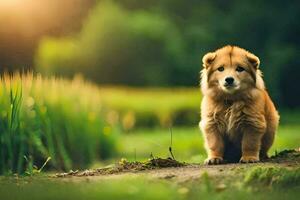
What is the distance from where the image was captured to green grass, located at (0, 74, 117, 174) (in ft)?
38.8

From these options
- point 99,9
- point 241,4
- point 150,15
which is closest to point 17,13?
point 99,9

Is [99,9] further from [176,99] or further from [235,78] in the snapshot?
[235,78]

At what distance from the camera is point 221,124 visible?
8.52 meters

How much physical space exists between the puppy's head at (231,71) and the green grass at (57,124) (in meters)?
3.09

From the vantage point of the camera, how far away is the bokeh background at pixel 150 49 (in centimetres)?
2100

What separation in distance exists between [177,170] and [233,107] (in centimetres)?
89

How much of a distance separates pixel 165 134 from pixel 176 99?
9.60ft

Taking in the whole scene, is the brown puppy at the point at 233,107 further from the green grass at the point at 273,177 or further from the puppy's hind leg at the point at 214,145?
the green grass at the point at 273,177

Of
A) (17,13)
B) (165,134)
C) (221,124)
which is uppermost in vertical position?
(17,13)

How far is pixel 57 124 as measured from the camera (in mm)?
13383

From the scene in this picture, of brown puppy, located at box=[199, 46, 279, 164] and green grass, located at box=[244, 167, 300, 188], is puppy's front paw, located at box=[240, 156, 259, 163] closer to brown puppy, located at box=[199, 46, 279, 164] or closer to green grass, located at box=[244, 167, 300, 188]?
brown puppy, located at box=[199, 46, 279, 164]

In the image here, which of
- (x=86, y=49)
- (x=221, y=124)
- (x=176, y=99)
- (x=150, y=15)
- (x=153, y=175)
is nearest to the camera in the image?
(x=153, y=175)

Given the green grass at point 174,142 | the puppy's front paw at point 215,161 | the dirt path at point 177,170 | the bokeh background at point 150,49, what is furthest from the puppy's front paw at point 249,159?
the bokeh background at point 150,49

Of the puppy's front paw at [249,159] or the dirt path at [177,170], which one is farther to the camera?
the puppy's front paw at [249,159]
